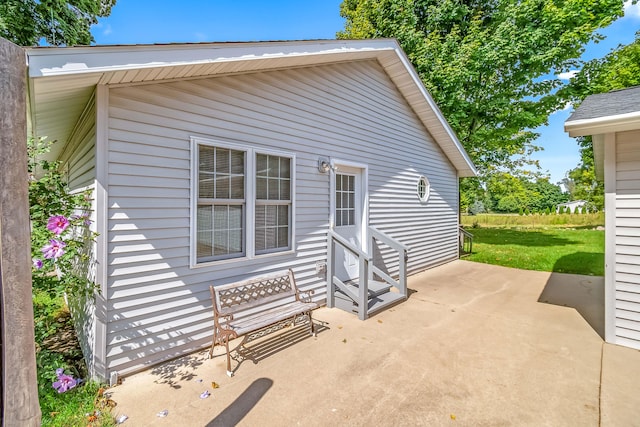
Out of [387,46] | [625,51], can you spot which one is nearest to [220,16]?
[387,46]

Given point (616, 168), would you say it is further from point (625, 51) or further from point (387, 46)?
point (625, 51)

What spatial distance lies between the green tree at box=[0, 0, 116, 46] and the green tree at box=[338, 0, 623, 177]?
12.2m

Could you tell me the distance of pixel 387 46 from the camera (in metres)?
6.07

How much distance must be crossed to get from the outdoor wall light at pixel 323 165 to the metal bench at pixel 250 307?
1.95 metres

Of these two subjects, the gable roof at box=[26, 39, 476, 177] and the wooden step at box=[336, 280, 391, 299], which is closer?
the gable roof at box=[26, 39, 476, 177]

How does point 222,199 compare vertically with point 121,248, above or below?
above

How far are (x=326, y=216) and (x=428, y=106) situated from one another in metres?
4.41

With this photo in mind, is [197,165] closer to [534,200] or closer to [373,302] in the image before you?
[373,302]

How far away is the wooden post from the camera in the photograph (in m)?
1.38

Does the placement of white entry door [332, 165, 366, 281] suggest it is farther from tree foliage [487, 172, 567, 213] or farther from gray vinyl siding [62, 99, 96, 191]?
tree foliage [487, 172, 567, 213]

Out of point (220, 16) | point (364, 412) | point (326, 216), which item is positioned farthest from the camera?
point (220, 16)

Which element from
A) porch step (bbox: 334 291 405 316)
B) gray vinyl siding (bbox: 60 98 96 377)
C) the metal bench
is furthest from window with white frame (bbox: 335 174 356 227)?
gray vinyl siding (bbox: 60 98 96 377)

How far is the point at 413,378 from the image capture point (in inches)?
125

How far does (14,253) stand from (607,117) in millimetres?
5354
